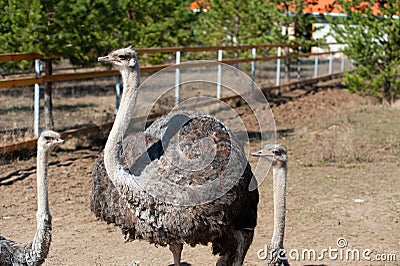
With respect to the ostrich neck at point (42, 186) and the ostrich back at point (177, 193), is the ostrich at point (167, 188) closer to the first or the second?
the ostrich back at point (177, 193)

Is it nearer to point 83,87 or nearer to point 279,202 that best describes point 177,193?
point 279,202

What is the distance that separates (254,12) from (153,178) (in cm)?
1534

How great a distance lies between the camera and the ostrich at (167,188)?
4164 mm

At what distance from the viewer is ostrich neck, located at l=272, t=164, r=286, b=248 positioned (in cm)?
441

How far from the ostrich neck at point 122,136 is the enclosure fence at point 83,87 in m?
0.79

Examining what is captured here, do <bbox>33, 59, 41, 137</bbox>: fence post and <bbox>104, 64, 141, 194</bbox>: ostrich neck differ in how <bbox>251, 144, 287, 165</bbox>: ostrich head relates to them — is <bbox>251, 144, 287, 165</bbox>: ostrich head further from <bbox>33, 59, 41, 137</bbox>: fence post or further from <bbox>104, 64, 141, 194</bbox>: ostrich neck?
<bbox>33, 59, 41, 137</bbox>: fence post

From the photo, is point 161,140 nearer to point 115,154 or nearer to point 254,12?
point 115,154

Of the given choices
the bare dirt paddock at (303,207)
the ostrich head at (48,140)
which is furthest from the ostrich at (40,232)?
the bare dirt paddock at (303,207)

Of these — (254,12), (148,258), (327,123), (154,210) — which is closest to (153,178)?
(154,210)

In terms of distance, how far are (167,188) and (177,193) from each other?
0.23 feet

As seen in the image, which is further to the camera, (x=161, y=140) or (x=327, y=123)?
(x=327, y=123)

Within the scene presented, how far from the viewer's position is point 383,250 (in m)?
5.71

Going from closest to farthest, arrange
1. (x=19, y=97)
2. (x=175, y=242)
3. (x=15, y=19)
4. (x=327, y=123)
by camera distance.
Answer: (x=175, y=242) < (x=15, y=19) < (x=19, y=97) < (x=327, y=123)

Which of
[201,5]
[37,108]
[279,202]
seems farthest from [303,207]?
[201,5]
